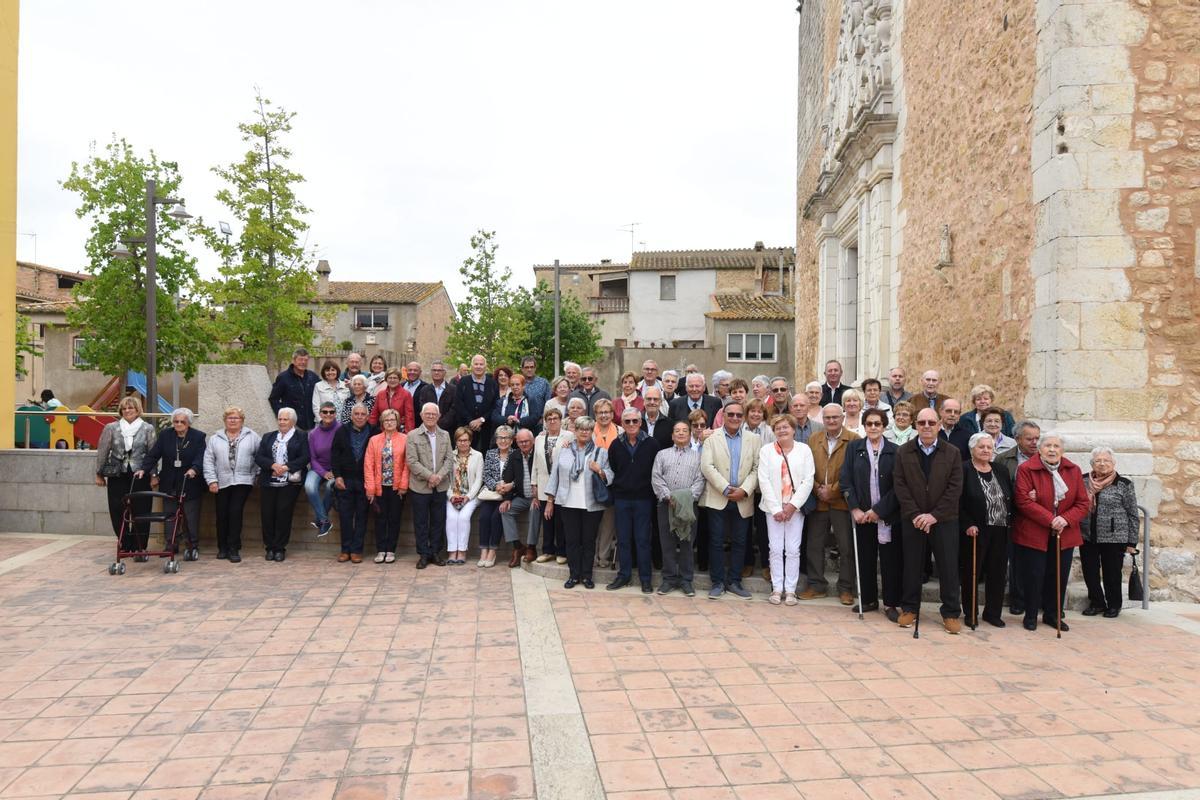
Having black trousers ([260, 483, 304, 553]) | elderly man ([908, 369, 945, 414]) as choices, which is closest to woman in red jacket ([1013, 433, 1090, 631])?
elderly man ([908, 369, 945, 414])

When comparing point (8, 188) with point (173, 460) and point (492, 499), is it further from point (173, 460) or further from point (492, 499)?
point (492, 499)

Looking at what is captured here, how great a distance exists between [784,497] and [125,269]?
1919 centimetres

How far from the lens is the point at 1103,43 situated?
22.4 ft

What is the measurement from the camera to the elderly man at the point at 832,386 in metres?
8.20

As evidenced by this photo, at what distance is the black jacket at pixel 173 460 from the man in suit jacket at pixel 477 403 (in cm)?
268

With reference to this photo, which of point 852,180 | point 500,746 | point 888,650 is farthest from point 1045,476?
point 852,180

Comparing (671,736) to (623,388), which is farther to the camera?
(623,388)

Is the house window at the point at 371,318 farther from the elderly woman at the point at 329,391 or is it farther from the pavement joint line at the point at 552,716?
the pavement joint line at the point at 552,716

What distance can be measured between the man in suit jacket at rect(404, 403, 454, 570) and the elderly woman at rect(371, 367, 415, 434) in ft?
1.98

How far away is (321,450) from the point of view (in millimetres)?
8359

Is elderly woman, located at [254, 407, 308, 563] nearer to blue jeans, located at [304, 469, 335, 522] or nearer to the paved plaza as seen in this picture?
blue jeans, located at [304, 469, 335, 522]

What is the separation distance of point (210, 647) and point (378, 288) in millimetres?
33781

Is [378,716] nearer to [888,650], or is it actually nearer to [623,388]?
→ [888,650]

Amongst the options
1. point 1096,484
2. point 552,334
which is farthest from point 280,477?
point 552,334
